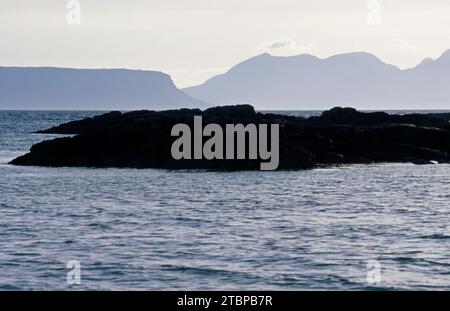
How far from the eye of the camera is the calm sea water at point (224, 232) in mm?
25688

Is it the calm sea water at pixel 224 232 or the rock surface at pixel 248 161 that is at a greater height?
the rock surface at pixel 248 161

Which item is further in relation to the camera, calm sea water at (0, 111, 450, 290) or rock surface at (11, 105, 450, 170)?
rock surface at (11, 105, 450, 170)

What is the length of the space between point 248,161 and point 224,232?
111 feet

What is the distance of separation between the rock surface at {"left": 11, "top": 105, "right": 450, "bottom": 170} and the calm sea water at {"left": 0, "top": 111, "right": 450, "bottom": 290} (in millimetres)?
7574

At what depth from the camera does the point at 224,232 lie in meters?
34.7

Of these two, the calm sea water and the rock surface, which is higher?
the rock surface

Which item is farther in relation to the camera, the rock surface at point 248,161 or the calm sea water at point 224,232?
the rock surface at point 248,161

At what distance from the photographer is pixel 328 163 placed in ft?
240

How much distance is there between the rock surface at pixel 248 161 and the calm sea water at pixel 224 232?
24.8 feet

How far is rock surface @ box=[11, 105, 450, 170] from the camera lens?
69.1 meters

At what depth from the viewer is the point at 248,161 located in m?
68.3

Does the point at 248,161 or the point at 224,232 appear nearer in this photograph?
the point at 224,232

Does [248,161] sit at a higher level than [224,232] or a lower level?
higher
